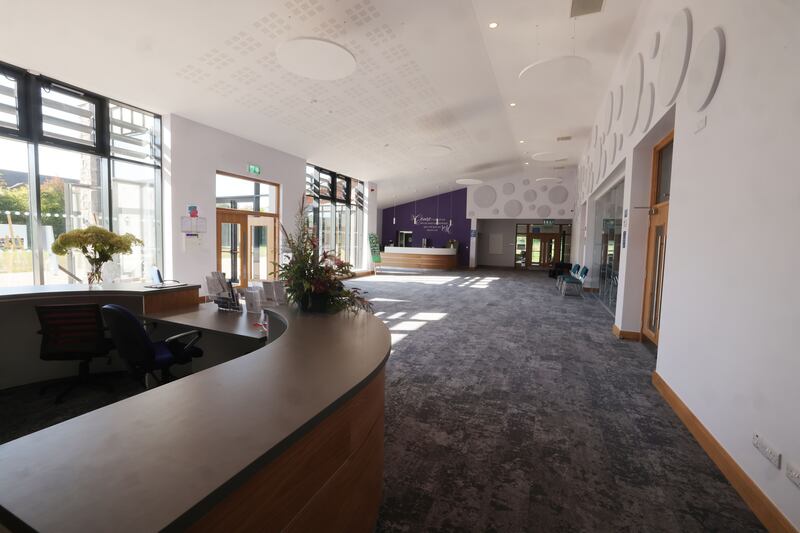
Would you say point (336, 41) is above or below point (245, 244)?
above

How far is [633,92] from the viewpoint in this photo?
5695mm

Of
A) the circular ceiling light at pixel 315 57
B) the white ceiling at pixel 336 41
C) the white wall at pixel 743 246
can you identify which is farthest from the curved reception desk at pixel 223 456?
the white ceiling at pixel 336 41

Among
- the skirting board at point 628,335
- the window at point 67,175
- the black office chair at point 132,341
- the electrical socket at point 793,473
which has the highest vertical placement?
the window at point 67,175

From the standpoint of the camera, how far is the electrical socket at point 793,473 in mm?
1838

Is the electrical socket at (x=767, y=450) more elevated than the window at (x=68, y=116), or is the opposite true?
the window at (x=68, y=116)

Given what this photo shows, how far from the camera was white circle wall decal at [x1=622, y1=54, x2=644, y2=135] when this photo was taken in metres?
5.34

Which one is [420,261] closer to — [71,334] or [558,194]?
[558,194]

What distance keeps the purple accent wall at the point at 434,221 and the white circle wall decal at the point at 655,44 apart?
632 inches

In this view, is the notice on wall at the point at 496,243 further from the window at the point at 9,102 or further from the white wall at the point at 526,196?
the window at the point at 9,102

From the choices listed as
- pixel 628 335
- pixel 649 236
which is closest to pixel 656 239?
pixel 649 236

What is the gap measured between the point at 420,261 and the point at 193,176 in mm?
12800

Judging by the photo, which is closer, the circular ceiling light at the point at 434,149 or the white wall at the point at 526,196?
the circular ceiling light at the point at 434,149

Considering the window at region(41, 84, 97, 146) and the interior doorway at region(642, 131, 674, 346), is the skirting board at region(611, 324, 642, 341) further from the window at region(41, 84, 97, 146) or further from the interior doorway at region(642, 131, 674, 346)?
the window at region(41, 84, 97, 146)

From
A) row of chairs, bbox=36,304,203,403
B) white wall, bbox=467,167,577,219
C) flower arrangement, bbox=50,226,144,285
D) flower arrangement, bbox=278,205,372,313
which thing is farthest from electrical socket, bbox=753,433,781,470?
white wall, bbox=467,167,577,219
